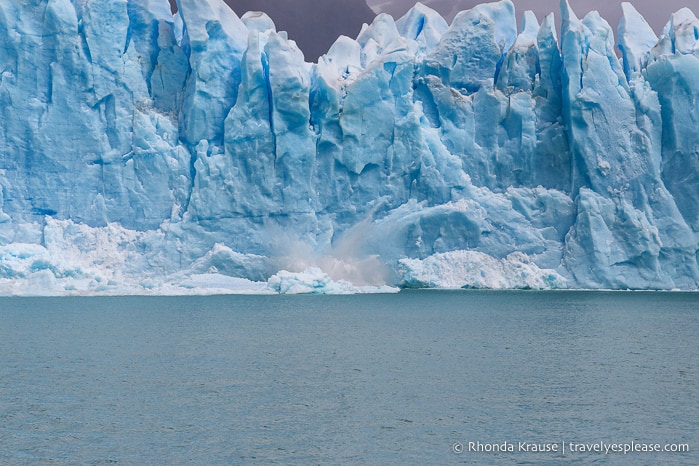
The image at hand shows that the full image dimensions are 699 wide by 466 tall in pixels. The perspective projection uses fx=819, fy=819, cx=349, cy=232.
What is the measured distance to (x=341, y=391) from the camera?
43.7 ft

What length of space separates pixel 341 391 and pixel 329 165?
25.8 metres

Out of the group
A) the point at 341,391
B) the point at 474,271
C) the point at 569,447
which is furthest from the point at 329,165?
the point at 569,447

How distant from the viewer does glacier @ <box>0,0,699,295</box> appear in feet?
120

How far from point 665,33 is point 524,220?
38.9 feet

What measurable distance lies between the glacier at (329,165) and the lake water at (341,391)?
1200cm

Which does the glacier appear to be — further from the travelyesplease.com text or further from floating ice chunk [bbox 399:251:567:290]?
the travelyesplease.com text

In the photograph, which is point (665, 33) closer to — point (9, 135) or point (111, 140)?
point (111, 140)

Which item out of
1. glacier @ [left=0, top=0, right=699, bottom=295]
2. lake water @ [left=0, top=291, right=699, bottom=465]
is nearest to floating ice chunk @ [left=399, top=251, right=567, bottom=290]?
glacier @ [left=0, top=0, right=699, bottom=295]

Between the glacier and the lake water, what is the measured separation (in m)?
12.0

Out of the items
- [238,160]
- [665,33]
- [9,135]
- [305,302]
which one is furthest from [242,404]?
[665,33]

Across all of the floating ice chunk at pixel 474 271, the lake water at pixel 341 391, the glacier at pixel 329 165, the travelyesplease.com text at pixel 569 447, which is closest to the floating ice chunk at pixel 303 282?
the glacier at pixel 329 165

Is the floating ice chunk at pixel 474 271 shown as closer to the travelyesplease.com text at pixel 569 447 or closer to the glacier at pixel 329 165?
the glacier at pixel 329 165

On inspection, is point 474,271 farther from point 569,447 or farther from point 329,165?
point 569,447

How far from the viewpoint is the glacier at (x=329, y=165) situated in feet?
120
